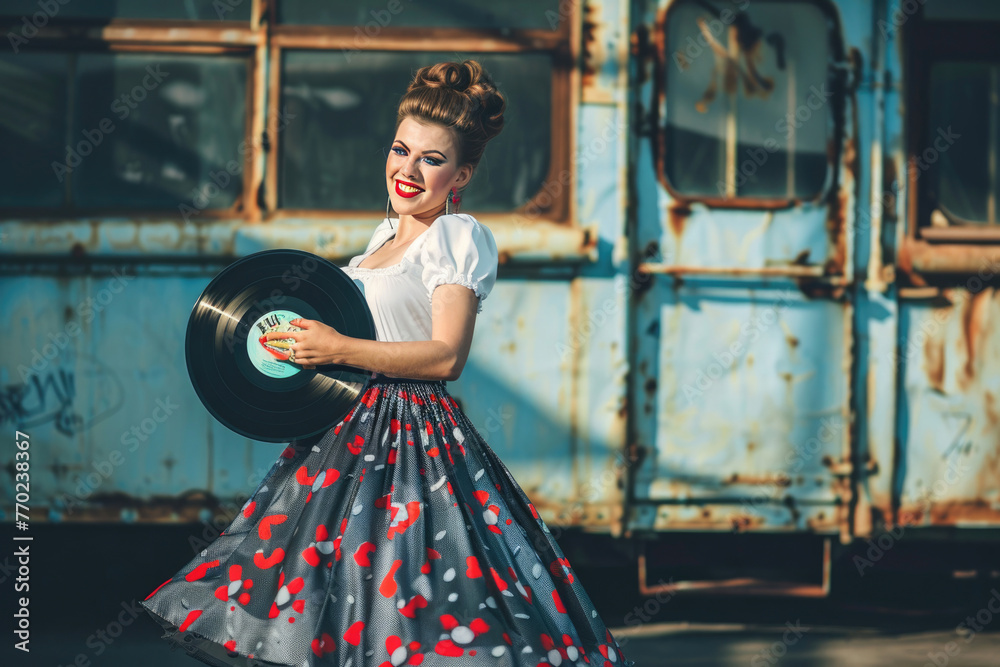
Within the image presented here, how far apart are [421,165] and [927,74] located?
9.41ft

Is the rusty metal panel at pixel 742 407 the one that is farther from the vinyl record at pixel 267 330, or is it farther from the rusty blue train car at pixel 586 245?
the vinyl record at pixel 267 330

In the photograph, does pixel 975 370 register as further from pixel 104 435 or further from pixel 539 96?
pixel 104 435

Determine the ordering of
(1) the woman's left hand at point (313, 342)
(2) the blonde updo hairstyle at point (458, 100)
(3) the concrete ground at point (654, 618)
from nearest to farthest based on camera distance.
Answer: (1) the woman's left hand at point (313, 342), (2) the blonde updo hairstyle at point (458, 100), (3) the concrete ground at point (654, 618)

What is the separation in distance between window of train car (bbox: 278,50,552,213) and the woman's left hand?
6.80 ft

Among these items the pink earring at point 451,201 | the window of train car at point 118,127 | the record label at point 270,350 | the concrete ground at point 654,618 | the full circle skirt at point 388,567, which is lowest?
the concrete ground at point 654,618

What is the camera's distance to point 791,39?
3898mm

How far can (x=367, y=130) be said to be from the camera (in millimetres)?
3902

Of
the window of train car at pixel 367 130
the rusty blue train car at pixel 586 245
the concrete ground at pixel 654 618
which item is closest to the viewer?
the concrete ground at pixel 654 618

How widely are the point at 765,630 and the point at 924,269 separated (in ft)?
5.57

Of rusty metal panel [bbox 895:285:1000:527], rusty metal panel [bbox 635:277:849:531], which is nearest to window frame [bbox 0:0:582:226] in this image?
rusty metal panel [bbox 635:277:849:531]

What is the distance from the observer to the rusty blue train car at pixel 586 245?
3.77 meters

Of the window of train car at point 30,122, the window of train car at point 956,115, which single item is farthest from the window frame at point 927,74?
the window of train car at point 30,122

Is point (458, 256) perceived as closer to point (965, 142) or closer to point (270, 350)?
point (270, 350)

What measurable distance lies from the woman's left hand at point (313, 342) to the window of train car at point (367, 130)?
2.07m
